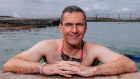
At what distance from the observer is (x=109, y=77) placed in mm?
2164

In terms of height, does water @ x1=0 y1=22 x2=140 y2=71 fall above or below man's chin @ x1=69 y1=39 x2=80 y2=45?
below

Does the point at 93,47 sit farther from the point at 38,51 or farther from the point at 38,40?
the point at 38,40

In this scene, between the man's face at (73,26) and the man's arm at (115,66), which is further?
the man's face at (73,26)

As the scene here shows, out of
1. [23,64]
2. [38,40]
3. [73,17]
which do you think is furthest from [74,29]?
[38,40]

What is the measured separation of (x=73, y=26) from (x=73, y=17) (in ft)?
0.43

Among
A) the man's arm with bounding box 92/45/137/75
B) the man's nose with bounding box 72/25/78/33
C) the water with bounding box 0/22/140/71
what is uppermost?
the man's nose with bounding box 72/25/78/33

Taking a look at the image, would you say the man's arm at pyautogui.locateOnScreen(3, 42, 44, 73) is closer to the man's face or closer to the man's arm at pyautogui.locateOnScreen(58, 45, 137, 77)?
the man's arm at pyautogui.locateOnScreen(58, 45, 137, 77)

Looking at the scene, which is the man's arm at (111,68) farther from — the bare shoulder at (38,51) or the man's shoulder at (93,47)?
the bare shoulder at (38,51)

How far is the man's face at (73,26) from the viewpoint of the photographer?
2.44 m

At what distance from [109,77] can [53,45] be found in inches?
43.0

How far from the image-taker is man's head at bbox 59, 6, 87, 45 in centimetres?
244

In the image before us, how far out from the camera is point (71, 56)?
2809mm

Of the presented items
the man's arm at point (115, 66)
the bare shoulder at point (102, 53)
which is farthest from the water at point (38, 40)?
the man's arm at point (115, 66)

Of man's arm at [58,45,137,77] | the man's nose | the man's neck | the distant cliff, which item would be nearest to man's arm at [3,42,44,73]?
man's arm at [58,45,137,77]
